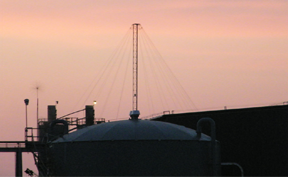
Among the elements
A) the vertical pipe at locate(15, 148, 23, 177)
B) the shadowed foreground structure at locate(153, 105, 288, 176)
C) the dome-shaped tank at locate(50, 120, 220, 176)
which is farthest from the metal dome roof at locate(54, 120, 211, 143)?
the shadowed foreground structure at locate(153, 105, 288, 176)

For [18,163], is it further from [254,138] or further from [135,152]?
[254,138]

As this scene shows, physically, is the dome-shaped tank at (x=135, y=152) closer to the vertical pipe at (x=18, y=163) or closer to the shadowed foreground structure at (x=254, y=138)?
the vertical pipe at (x=18, y=163)

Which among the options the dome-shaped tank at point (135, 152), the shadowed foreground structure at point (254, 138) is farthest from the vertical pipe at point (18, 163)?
the shadowed foreground structure at point (254, 138)

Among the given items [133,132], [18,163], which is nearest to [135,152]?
[133,132]

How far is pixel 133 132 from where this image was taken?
57312 mm

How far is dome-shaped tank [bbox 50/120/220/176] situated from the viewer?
55.6 metres

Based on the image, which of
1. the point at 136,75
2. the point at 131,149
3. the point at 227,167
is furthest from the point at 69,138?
the point at 227,167

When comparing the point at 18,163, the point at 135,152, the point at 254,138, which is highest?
the point at 254,138

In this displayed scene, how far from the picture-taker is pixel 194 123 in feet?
251

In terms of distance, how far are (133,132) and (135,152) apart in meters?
2.36

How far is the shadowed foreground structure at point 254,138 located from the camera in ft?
229

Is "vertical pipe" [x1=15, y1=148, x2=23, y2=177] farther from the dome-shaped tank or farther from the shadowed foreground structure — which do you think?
the shadowed foreground structure

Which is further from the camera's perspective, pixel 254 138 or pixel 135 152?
pixel 254 138

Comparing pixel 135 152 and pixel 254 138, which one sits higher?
pixel 254 138
